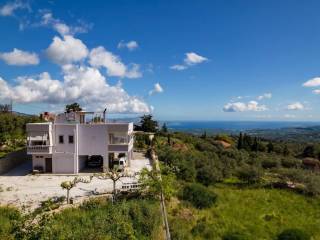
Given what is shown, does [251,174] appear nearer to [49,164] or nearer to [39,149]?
[49,164]

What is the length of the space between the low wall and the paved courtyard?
68 centimetres

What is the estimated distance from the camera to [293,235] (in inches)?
785

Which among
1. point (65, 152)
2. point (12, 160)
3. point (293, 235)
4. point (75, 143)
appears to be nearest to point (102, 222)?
point (293, 235)

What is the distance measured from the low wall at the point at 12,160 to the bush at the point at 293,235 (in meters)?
23.9

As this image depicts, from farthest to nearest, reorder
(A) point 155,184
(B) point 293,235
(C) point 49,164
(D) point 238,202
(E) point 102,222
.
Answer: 1. (C) point 49,164
2. (D) point 238,202
3. (A) point 155,184
4. (B) point 293,235
5. (E) point 102,222

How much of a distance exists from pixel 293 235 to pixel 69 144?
65.7 feet

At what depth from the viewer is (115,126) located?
2916 centimetres

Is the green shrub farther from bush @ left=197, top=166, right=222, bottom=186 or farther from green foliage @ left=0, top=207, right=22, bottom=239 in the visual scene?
green foliage @ left=0, top=207, right=22, bottom=239

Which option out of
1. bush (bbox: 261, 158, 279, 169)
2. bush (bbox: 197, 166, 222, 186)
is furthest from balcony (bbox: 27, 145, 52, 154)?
bush (bbox: 261, 158, 279, 169)

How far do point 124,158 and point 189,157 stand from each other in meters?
8.88

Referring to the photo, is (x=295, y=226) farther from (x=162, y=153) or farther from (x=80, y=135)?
(x=80, y=135)

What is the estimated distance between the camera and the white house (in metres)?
28.1

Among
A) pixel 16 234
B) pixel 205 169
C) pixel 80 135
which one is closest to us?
pixel 16 234

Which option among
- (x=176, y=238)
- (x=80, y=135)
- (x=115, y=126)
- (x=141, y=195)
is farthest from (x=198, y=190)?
(x=80, y=135)
